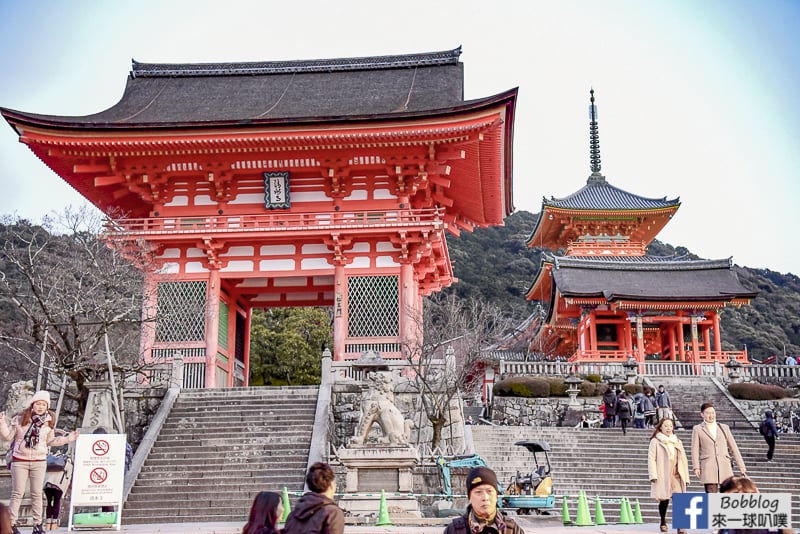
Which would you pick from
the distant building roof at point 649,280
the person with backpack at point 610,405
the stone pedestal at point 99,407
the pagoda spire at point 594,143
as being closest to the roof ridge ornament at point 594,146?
the pagoda spire at point 594,143

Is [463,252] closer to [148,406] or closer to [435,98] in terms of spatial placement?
[435,98]

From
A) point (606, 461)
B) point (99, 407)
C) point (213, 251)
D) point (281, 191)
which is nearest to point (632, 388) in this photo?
point (606, 461)

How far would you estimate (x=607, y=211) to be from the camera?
45750 millimetres

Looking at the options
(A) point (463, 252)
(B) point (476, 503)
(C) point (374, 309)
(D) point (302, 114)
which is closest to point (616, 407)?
(C) point (374, 309)

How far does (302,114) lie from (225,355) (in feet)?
24.6

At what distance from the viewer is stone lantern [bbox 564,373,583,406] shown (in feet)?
95.2

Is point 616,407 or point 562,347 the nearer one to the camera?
point 616,407

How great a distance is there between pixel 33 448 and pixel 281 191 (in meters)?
15.5

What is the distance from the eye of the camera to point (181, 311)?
23719 millimetres

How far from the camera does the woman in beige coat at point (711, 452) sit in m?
10.3

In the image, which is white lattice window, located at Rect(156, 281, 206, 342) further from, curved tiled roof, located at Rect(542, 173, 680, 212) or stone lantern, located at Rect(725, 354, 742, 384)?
curved tiled roof, located at Rect(542, 173, 680, 212)

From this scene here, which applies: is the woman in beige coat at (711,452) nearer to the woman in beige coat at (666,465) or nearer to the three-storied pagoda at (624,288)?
the woman in beige coat at (666,465)

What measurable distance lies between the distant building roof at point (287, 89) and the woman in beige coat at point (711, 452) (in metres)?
15.2

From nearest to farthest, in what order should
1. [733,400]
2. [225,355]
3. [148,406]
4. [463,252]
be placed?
[148,406]
[225,355]
[733,400]
[463,252]
